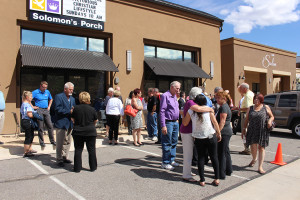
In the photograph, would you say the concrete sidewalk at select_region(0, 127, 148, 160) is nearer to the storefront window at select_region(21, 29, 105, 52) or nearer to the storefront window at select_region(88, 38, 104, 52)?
the storefront window at select_region(21, 29, 105, 52)

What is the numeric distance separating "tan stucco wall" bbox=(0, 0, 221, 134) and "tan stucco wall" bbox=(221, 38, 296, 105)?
349cm

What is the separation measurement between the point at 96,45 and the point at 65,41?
1373 mm

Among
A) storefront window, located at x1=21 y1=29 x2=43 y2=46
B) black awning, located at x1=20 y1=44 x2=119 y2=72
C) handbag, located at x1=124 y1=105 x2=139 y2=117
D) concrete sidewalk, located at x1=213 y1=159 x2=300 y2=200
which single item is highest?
storefront window, located at x1=21 y1=29 x2=43 y2=46

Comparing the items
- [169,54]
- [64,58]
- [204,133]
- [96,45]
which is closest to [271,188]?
[204,133]

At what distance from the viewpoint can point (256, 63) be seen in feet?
64.0

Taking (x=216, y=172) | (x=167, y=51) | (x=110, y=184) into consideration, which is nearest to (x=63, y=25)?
(x=167, y=51)

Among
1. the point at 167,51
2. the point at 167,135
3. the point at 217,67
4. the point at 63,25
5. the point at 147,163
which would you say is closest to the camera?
the point at 167,135

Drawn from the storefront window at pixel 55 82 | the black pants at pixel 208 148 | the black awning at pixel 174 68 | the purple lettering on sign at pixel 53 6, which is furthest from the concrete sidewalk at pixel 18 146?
the purple lettering on sign at pixel 53 6

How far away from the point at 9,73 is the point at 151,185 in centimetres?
705

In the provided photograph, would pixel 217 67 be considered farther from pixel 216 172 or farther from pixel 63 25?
pixel 216 172

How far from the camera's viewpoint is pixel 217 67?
49.5 ft

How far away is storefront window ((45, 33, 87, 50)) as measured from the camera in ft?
31.9

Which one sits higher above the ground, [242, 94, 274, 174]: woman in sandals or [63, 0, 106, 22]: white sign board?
[63, 0, 106, 22]: white sign board

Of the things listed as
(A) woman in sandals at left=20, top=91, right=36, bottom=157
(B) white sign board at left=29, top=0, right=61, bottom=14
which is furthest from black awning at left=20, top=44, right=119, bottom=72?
(A) woman in sandals at left=20, top=91, right=36, bottom=157
